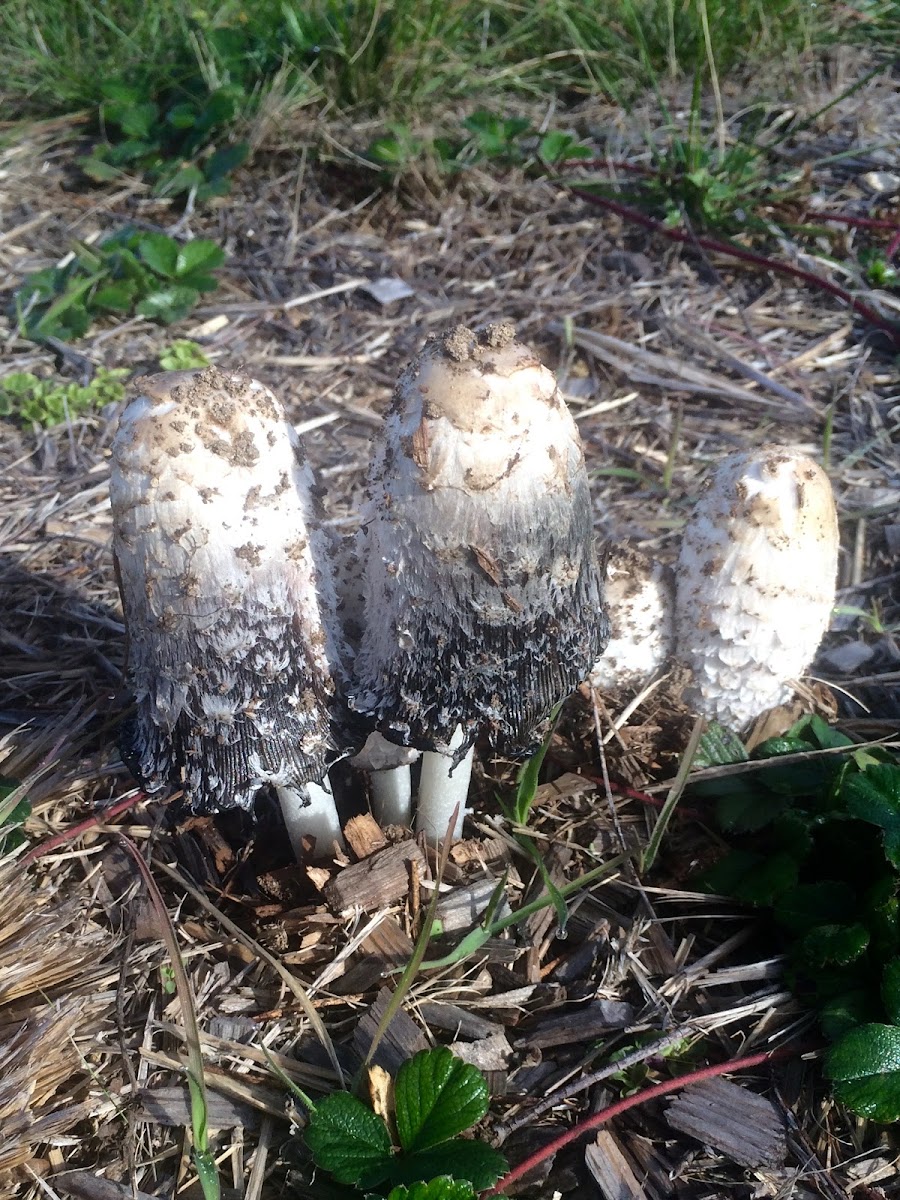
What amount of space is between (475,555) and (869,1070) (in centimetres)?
123

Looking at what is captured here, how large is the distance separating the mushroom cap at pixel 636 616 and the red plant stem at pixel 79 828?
119 centimetres

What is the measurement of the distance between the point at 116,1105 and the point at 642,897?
1.19 m

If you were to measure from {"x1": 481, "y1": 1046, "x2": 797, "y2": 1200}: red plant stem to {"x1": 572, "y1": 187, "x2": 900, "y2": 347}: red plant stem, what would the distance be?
9.59ft

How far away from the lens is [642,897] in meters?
2.16

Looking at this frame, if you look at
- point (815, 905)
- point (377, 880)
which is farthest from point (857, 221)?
point (377, 880)

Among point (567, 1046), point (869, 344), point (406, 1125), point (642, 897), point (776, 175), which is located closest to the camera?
point (406, 1125)

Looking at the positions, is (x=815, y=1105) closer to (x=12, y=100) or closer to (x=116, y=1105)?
(x=116, y=1105)

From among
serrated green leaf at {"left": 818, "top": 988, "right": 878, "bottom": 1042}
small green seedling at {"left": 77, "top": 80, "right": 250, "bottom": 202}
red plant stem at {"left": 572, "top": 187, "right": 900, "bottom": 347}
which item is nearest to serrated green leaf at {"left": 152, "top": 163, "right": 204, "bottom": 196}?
small green seedling at {"left": 77, "top": 80, "right": 250, "bottom": 202}

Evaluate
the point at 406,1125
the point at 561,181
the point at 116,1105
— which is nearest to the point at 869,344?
the point at 561,181

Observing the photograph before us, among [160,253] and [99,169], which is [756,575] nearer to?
[160,253]

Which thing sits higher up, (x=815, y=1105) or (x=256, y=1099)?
(x=256, y=1099)

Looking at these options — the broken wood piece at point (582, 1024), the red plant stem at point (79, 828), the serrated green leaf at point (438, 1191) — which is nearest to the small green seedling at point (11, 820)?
the red plant stem at point (79, 828)

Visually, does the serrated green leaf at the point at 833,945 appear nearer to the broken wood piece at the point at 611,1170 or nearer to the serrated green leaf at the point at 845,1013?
the serrated green leaf at the point at 845,1013

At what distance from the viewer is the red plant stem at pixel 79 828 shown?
6.80 ft
